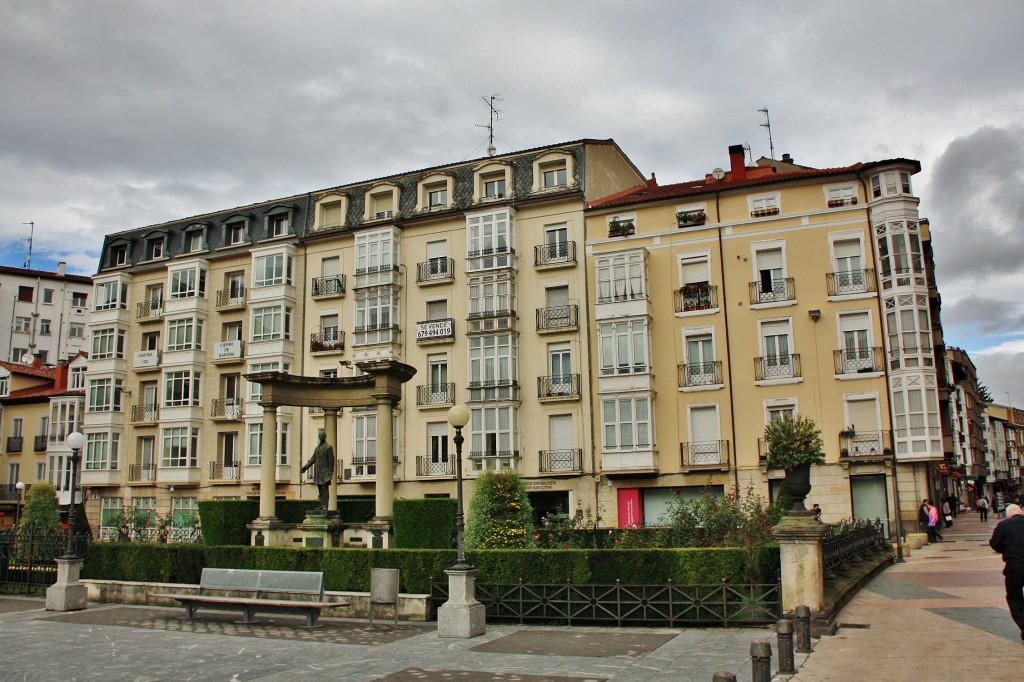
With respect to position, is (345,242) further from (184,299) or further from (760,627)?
(760,627)

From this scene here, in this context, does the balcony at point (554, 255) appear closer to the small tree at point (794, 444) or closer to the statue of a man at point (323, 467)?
the statue of a man at point (323, 467)

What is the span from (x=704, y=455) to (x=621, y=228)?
1039 centimetres

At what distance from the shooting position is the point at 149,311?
4681 centimetres

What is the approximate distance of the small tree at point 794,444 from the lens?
16.0m

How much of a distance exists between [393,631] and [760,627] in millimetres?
6830

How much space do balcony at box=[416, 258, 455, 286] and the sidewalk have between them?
923 inches

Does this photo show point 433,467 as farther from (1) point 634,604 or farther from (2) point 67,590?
(1) point 634,604

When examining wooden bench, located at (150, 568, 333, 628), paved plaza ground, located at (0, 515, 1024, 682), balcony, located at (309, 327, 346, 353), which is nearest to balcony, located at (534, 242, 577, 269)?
balcony, located at (309, 327, 346, 353)

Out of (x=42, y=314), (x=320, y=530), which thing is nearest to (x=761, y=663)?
(x=320, y=530)

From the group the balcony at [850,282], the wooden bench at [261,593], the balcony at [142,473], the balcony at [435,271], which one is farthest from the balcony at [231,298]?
the balcony at [850,282]

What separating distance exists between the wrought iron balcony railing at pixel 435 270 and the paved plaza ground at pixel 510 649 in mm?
23016

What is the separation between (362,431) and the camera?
3975 cm

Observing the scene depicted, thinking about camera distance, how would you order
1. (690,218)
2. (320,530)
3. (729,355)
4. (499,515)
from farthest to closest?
1. (690,218)
2. (729,355)
3. (320,530)
4. (499,515)

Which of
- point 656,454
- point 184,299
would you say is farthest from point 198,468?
point 656,454
